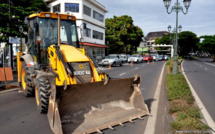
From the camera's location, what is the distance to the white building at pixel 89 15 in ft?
102

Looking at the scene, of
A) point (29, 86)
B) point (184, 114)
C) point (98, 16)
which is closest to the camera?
point (184, 114)

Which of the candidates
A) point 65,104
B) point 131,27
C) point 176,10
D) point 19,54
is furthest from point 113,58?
point 131,27

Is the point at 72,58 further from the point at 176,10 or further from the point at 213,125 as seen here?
the point at 176,10

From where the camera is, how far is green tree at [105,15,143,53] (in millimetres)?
48156

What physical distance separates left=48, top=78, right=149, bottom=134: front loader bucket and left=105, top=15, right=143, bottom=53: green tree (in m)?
42.7

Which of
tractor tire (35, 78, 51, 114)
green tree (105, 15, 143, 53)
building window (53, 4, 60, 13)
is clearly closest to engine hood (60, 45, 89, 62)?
tractor tire (35, 78, 51, 114)

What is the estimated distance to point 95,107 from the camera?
193 inches

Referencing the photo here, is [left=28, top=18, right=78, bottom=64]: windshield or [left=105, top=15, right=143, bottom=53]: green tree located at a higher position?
[left=105, top=15, right=143, bottom=53]: green tree

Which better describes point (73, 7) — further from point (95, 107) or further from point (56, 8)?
point (95, 107)

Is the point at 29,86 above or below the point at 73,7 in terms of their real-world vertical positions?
below

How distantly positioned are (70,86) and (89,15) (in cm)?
3140

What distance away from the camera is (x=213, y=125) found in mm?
4758

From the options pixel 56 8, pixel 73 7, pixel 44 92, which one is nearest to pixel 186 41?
pixel 73 7

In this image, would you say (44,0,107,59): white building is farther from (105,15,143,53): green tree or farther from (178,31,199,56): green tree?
(178,31,199,56): green tree
